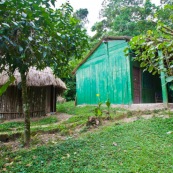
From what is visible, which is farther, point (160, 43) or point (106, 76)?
point (106, 76)

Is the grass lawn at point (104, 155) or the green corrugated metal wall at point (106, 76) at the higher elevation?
the green corrugated metal wall at point (106, 76)

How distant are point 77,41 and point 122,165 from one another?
2.75 m

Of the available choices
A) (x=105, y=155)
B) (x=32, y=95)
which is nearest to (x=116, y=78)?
(x=32, y=95)

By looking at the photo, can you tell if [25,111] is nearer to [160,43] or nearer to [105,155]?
[105,155]

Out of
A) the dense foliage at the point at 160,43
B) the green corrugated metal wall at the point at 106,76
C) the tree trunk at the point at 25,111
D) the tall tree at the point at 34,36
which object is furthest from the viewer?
the green corrugated metal wall at the point at 106,76

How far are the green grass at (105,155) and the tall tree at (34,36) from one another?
108cm

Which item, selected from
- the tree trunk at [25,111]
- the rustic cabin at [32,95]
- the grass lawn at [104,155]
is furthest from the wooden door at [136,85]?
the tree trunk at [25,111]

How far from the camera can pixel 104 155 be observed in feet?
12.4

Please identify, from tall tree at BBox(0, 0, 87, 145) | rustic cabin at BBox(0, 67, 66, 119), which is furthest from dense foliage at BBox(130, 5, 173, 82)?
rustic cabin at BBox(0, 67, 66, 119)

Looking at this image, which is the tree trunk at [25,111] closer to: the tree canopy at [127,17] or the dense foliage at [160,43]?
the dense foliage at [160,43]

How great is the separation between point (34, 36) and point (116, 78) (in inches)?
279

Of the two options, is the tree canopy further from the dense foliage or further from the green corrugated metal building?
the dense foliage

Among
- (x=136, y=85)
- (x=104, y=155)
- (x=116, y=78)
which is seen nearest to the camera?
(x=104, y=155)

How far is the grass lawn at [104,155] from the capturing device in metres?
3.27
